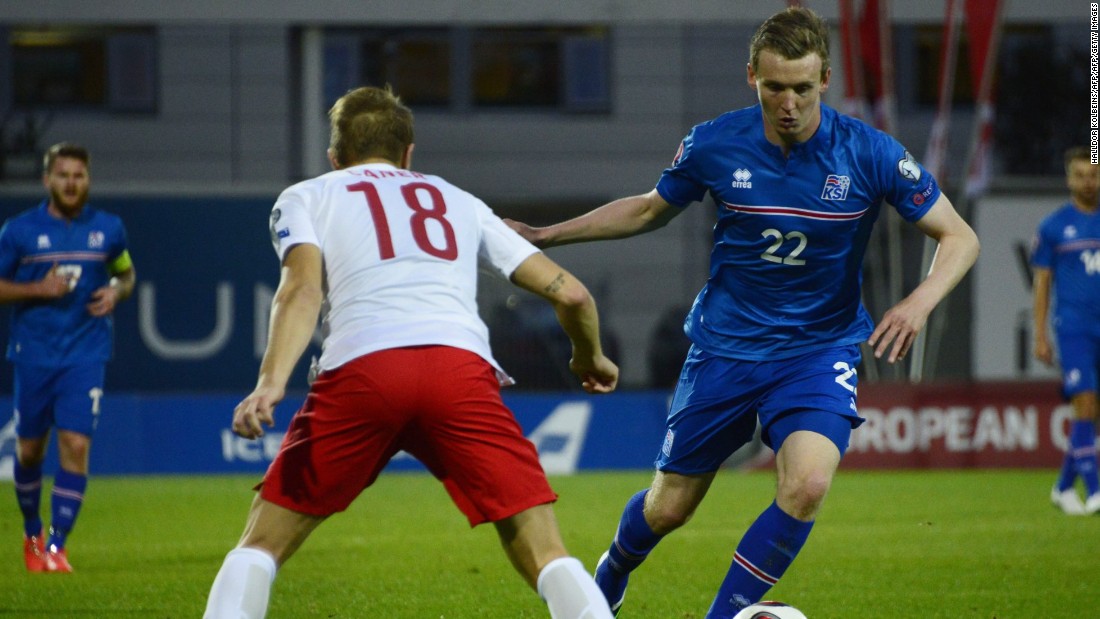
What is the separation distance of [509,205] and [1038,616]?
2000 cm

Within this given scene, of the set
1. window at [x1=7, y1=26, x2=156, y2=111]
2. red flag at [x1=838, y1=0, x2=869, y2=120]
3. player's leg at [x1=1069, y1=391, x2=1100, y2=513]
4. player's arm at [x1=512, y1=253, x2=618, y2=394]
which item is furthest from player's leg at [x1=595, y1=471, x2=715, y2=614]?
window at [x1=7, y1=26, x2=156, y2=111]

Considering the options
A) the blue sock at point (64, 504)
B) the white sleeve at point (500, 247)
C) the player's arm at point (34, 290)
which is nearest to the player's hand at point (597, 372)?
the white sleeve at point (500, 247)

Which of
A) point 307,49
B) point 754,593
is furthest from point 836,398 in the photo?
point 307,49

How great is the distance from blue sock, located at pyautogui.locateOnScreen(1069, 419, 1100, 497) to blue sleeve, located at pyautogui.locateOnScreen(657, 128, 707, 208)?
676cm

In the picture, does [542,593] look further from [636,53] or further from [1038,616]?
[636,53]

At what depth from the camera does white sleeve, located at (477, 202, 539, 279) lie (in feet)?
15.3

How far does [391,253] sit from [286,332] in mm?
399

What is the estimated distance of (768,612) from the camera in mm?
5211

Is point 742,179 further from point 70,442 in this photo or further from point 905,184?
point 70,442

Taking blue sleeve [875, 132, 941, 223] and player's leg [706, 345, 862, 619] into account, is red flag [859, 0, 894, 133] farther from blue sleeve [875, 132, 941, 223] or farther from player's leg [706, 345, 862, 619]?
player's leg [706, 345, 862, 619]

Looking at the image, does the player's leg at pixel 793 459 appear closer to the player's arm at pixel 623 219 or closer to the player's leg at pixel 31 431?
the player's arm at pixel 623 219

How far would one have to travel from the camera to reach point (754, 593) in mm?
5406

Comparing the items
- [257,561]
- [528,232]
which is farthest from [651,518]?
[257,561]

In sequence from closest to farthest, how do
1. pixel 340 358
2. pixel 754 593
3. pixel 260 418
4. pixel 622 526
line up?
pixel 260 418
pixel 340 358
pixel 754 593
pixel 622 526
